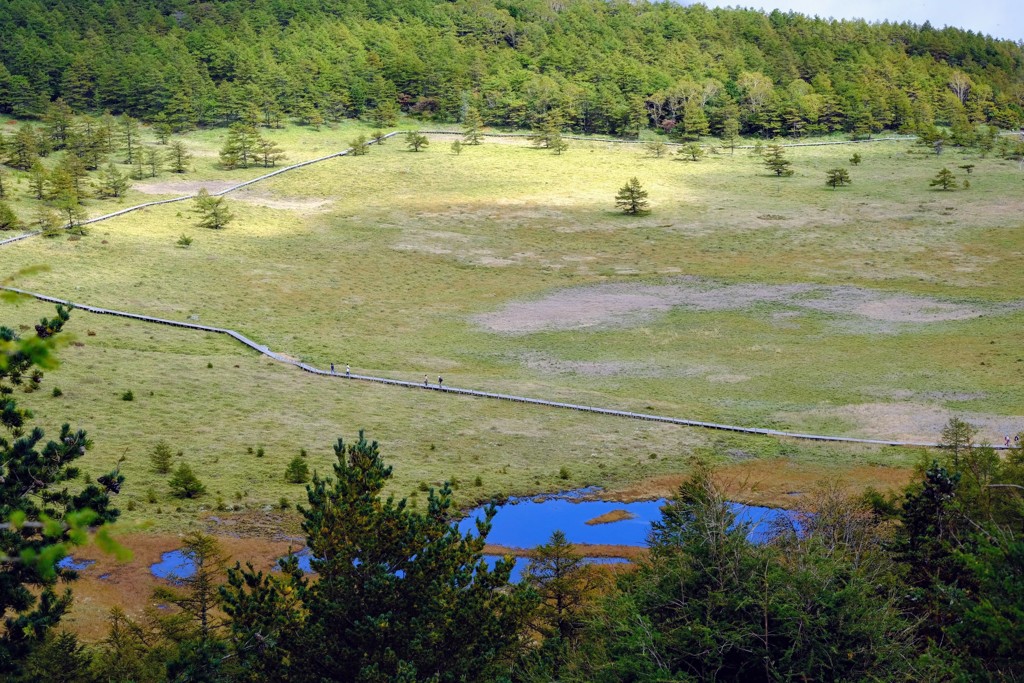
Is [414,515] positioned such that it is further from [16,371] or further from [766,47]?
[766,47]

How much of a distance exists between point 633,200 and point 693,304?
26834 mm

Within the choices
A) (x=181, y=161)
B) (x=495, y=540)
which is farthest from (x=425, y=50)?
(x=495, y=540)

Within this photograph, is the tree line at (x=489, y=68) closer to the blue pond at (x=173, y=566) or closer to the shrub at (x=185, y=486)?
the shrub at (x=185, y=486)

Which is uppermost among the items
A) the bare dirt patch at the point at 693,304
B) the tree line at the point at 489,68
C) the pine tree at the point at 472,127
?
the tree line at the point at 489,68

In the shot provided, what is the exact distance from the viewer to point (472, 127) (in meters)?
124

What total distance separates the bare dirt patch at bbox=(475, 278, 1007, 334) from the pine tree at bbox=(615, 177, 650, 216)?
20.5m

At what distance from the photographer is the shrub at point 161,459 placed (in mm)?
38062

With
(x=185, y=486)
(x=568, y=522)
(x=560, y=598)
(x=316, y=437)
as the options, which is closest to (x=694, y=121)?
(x=316, y=437)

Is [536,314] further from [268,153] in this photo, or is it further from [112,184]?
[268,153]

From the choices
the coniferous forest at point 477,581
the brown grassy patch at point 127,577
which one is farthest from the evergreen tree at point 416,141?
the brown grassy patch at point 127,577

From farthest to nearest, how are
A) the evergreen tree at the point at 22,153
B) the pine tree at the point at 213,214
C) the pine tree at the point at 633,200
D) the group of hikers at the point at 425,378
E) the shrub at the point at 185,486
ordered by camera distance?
the pine tree at the point at 633,200 → the evergreen tree at the point at 22,153 → the pine tree at the point at 213,214 → the group of hikers at the point at 425,378 → the shrub at the point at 185,486

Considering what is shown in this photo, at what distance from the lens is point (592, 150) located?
118812 mm

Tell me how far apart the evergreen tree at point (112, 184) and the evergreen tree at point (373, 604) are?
255 feet

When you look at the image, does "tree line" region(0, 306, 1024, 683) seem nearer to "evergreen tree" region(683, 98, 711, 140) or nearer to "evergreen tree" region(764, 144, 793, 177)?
"evergreen tree" region(764, 144, 793, 177)
